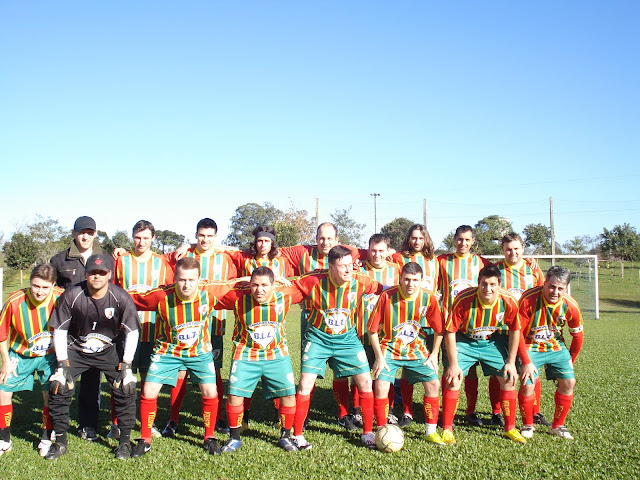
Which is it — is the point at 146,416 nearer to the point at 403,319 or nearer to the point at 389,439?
the point at 389,439

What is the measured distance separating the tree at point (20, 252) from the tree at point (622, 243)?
33.8 meters

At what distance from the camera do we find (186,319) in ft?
14.5

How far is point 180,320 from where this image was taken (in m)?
4.41

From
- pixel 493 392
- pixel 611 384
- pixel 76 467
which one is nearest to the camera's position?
pixel 76 467

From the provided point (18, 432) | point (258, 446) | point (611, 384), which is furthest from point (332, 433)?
point (611, 384)

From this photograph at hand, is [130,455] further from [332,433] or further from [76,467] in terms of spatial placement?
[332,433]

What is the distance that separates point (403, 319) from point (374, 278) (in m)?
0.71

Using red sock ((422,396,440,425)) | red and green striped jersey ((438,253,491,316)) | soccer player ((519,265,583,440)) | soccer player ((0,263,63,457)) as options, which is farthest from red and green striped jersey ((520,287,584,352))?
soccer player ((0,263,63,457))

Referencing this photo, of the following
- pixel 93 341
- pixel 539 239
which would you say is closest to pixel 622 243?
pixel 539 239

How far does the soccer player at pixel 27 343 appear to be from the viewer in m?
4.28

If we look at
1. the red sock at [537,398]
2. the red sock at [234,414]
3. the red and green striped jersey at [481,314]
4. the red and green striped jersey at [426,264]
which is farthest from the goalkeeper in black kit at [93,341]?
the red sock at [537,398]

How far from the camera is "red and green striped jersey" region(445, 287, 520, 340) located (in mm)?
4676

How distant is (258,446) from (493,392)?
2399 millimetres

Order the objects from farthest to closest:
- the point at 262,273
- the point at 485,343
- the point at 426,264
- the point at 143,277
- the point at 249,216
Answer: the point at 249,216
the point at 426,264
the point at 143,277
the point at 485,343
the point at 262,273
